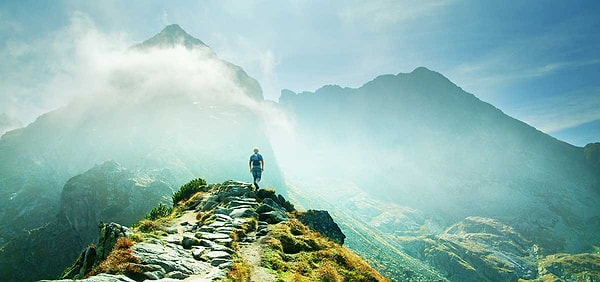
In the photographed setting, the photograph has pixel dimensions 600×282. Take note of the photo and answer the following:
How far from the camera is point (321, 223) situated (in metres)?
33.8

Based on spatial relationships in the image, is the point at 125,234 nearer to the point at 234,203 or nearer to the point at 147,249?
the point at 147,249

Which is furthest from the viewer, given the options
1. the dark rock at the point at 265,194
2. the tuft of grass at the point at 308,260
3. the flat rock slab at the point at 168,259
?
the dark rock at the point at 265,194

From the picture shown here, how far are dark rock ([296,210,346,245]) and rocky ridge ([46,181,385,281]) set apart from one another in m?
0.33

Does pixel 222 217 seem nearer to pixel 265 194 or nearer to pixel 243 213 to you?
pixel 243 213

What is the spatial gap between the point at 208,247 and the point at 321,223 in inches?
663

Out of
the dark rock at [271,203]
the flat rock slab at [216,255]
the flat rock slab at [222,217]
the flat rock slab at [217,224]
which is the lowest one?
the flat rock slab at [216,255]

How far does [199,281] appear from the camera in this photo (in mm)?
13742

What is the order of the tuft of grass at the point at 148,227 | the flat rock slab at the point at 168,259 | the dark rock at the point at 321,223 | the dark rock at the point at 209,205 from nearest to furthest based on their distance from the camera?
the flat rock slab at the point at 168,259 < the tuft of grass at the point at 148,227 < the dark rock at the point at 209,205 < the dark rock at the point at 321,223

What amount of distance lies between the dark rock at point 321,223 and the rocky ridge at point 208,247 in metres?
0.33

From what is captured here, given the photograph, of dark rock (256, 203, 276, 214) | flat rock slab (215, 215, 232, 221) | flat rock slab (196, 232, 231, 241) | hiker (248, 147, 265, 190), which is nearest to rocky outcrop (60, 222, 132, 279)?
flat rock slab (196, 232, 231, 241)

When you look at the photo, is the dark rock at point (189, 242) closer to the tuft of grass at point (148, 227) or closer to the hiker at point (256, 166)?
the tuft of grass at point (148, 227)

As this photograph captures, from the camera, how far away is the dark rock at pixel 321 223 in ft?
105

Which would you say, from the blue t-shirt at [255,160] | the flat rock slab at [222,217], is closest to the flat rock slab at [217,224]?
the flat rock slab at [222,217]

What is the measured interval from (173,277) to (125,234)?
235 inches
